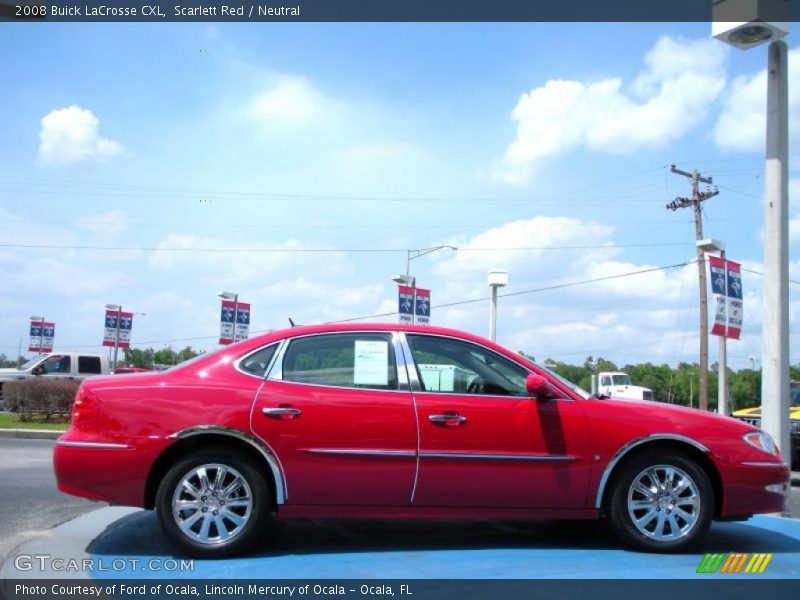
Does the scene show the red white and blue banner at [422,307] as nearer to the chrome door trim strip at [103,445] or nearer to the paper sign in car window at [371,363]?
the paper sign in car window at [371,363]

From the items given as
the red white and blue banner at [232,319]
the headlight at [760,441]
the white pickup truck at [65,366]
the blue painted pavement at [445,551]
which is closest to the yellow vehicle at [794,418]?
the headlight at [760,441]

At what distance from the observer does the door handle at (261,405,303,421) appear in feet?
16.0

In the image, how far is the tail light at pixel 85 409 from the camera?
489 centimetres

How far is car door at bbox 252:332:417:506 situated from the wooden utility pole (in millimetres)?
27787

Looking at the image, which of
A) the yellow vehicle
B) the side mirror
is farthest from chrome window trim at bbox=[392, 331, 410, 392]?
the yellow vehicle

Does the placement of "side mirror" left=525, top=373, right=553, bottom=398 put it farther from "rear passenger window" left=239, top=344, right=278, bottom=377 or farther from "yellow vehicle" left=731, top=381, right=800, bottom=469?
"yellow vehicle" left=731, top=381, right=800, bottom=469

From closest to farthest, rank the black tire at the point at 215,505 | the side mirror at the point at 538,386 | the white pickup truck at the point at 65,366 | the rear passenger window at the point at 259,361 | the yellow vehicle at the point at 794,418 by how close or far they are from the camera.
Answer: the black tire at the point at 215,505, the side mirror at the point at 538,386, the rear passenger window at the point at 259,361, the yellow vehicle at the point at 794,418, the white pickup truck at the point at 65,366

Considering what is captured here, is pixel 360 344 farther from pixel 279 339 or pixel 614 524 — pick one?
pixel 614 524

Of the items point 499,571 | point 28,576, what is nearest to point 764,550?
point 499,571

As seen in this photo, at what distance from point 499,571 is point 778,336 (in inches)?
169

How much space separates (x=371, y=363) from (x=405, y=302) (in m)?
16.4

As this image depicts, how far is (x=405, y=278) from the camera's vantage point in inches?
900

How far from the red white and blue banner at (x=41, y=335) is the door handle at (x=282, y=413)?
38570mm

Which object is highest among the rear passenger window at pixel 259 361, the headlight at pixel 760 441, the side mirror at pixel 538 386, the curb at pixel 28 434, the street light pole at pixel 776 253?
the street light pole at pixel 776 253
